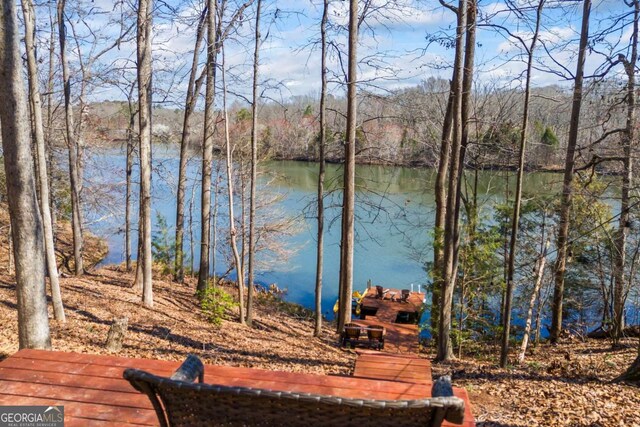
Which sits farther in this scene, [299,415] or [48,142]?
→ [48,142]

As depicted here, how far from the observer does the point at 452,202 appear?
8.06 m

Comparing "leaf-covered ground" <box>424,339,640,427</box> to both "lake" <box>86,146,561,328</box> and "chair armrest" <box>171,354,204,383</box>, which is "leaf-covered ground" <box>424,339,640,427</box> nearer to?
"chair armrest" <box>171,354,204,383</box>

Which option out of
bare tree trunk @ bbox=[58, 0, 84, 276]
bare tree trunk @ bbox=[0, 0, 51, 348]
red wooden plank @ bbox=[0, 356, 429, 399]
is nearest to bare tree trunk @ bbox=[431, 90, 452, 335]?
red wooden plank @ bbox=[0, 356, 429, 399]

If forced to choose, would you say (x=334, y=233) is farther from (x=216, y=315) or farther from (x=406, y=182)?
(x=216, y=315)

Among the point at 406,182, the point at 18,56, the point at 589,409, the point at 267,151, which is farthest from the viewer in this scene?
the point at 406,182

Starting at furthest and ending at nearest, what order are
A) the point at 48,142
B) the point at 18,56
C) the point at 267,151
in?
the point at 267,151, the point at 48,142, the point at 18,56

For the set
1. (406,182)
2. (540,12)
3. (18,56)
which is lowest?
(406,182)

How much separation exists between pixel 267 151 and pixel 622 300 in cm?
1283

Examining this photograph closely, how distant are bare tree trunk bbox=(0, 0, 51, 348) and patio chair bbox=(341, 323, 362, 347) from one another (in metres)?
6.12

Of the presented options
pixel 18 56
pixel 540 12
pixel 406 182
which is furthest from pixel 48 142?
pixel 406 182

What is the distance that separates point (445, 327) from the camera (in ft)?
27.7

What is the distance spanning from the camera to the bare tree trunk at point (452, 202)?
767cm

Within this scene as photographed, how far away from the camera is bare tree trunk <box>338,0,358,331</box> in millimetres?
9867

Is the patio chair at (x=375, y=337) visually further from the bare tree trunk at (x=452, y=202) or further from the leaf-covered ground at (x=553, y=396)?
the leaf-covered ground at (x=553, y=396)
